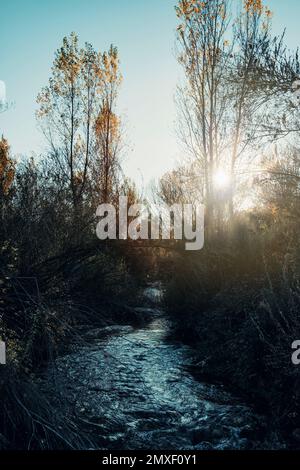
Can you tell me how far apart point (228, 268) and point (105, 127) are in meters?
9.97

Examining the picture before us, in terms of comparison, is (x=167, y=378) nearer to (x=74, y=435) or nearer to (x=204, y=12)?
(x=74, y=435)

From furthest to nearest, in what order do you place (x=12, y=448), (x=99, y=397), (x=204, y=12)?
(x=204, y=12), (x=99, y=397), (x=12, y=448)

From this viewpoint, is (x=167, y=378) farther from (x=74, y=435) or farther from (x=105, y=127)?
(x=105, y=127)

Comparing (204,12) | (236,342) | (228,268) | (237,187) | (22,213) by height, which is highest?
(204,12)

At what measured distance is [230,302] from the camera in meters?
6.16

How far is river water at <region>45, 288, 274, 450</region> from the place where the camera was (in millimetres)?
3383

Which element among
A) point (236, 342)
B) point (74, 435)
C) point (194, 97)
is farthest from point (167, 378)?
point (194, 97)

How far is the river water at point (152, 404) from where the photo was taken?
338 cm

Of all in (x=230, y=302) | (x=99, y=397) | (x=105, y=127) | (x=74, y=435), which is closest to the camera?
(x=74, y=435)

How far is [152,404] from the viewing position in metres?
4.16

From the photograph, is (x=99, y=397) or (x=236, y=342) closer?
(x=99, y=397)

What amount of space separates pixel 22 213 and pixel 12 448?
3.04 m

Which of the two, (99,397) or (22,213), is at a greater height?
(22,213)
